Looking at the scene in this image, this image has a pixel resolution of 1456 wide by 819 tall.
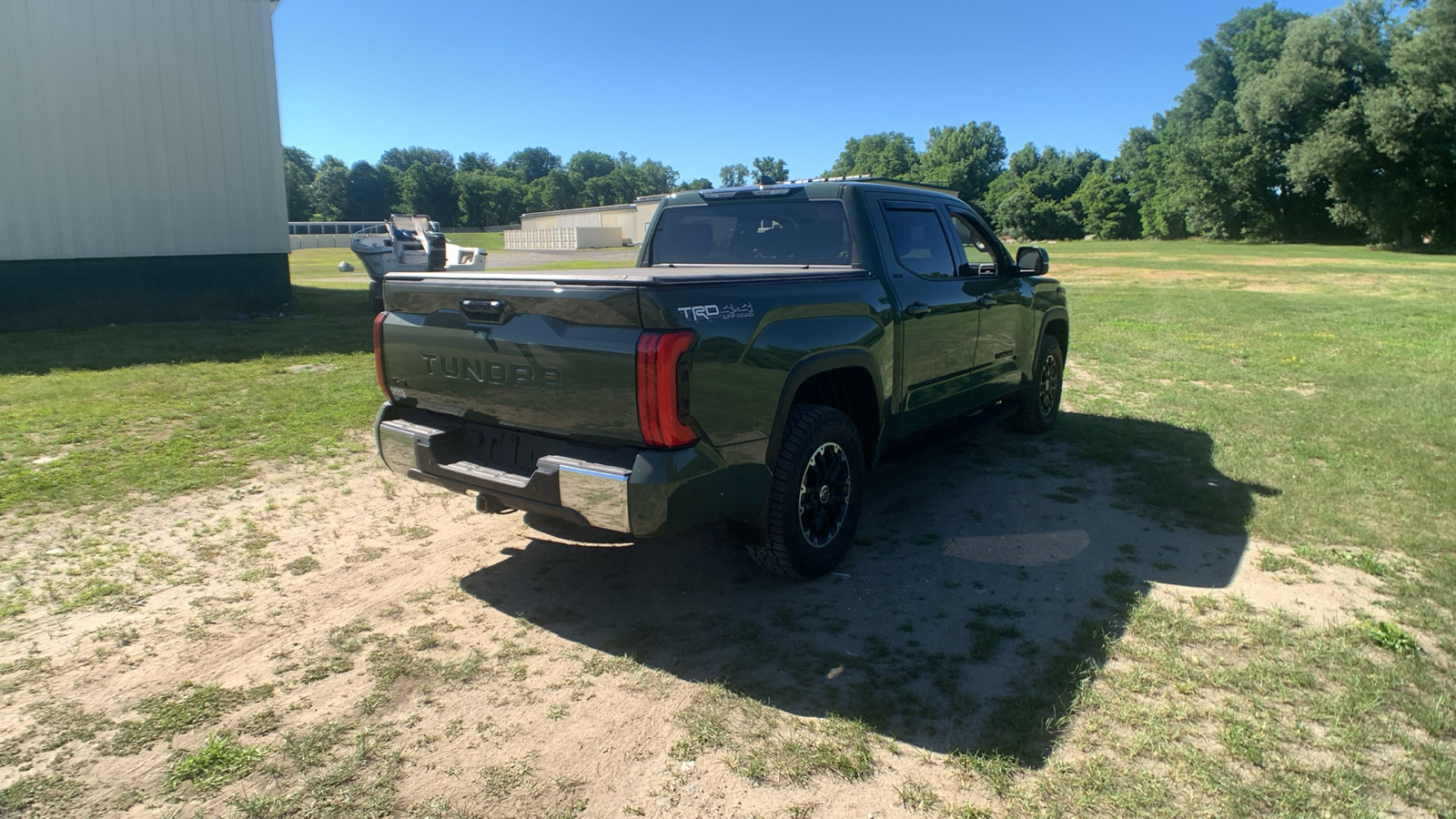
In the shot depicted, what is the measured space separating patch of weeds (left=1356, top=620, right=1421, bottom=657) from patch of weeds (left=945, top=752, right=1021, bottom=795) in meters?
1.92

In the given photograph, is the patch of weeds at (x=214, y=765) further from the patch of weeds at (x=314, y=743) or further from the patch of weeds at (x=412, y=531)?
the patch of weeds at (x=412, y=531)

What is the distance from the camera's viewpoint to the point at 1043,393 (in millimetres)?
7285

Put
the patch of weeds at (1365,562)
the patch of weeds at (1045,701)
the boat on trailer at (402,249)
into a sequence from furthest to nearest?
the boat on trailer at (402,249), the patch of weeds at (1365,562), the patch of weeds at (1045,701)

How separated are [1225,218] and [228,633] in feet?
216

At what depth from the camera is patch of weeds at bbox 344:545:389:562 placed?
461cm

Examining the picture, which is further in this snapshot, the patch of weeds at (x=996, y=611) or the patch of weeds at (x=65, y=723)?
the patch of weeds at (x=996, y=611)

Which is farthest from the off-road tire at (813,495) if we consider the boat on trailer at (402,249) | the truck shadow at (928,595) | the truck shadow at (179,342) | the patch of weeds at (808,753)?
the boat on trailer at (402,249)

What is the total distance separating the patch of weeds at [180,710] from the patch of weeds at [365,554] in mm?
1292

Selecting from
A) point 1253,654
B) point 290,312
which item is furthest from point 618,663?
point 290,312

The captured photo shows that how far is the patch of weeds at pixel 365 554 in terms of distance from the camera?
4609 mm

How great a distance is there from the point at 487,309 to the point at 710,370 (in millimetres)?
1012

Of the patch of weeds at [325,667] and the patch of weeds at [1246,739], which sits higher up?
the patch of weeds at [325,667]

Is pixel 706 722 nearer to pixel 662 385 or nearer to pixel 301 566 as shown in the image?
pixel 662 385

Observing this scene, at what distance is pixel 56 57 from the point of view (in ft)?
42.5
